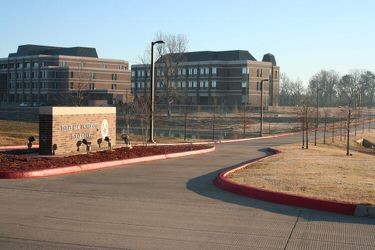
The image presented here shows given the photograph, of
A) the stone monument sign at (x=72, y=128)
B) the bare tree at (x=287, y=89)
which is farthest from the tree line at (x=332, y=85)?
the stone monument sign at (x=72, y=128)

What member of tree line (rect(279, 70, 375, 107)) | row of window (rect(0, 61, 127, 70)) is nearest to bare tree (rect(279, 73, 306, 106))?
tree line (rect(279, 70, 375, 107))

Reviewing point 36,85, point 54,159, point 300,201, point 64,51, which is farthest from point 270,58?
point 300,201

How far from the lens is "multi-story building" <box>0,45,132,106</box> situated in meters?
120

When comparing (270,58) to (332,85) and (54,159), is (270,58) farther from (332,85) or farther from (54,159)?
(54,159)

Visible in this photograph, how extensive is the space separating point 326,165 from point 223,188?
22.3 ft

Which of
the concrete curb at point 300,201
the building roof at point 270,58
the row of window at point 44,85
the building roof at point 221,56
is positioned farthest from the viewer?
the building roof at point 270,58

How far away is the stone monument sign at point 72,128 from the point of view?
1797 cm

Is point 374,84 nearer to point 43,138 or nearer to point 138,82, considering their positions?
point 138,82

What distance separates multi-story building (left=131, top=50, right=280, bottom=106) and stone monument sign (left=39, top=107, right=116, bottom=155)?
85316mm

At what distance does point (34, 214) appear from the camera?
29.2 ft

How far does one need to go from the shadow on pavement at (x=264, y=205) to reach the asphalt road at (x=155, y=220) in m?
0.02

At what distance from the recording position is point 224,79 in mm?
116188

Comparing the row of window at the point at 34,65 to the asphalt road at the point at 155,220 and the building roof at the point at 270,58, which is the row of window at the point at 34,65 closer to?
the building roof at the point at 270,58

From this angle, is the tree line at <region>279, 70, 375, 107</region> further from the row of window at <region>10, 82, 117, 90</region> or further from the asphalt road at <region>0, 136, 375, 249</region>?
the asphalt road at <region>0, 136, 375, 249</region>
